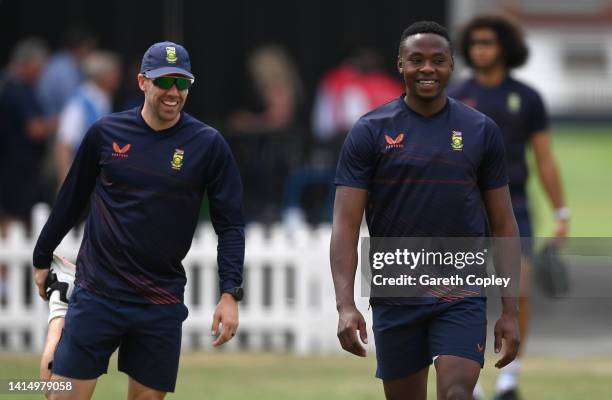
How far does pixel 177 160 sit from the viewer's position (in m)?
7.32

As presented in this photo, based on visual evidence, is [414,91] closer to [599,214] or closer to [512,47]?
[512,47]

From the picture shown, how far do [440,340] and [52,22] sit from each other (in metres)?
10.3

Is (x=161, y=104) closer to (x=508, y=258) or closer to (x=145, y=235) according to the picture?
(x=145, y=235)

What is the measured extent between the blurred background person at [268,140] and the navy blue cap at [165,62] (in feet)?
27.6

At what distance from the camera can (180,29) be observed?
16.1m

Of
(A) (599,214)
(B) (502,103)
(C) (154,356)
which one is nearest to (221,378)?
(B) (502,103)

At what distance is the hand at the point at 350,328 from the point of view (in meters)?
6.96

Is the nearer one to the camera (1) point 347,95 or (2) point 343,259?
(2) point 343,259

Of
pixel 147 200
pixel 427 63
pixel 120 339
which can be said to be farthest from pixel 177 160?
pixel 427 63

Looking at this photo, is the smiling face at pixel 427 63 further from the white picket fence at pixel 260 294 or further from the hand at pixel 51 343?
the white picket fence at pixel 260 294

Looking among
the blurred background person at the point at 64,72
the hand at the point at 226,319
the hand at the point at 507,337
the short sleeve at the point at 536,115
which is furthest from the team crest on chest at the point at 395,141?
the blurred background person at the point at 64,72

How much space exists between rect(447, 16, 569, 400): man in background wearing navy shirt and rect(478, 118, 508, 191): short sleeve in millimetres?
2900

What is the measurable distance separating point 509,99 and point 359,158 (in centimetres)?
330

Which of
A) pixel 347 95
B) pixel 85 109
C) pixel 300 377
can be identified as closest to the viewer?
pixel 300 377
